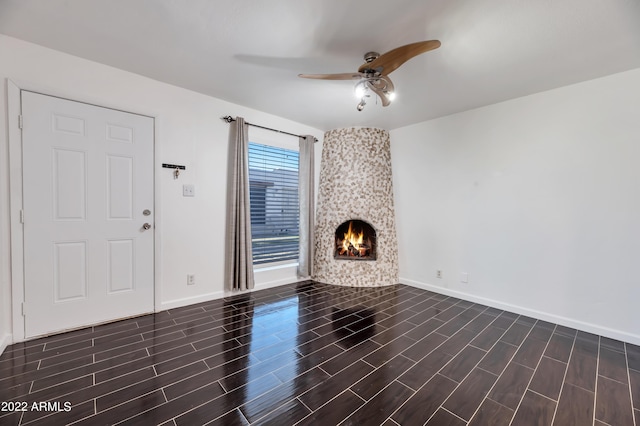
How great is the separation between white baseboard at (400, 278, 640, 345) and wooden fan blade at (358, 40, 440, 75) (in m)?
2.98

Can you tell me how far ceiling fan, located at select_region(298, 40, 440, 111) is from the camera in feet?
5.96

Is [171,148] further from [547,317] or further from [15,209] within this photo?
[547,317]

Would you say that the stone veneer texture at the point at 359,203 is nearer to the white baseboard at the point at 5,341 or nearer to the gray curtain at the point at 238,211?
the gray curtain at the point at 238,211

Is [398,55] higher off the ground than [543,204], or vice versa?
[398,55]

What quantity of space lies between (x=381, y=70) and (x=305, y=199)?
7.89 ft

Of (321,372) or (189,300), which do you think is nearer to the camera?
(321,372)

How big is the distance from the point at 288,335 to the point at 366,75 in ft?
7.85

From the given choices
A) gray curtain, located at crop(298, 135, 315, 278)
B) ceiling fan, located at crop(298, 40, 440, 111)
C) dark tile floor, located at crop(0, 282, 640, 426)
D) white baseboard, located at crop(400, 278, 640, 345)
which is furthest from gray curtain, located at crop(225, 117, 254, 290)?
white baseboard, located at crop(400, 278, 640, 345)

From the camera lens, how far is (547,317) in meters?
2.88

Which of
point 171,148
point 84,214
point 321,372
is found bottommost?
point 321,372

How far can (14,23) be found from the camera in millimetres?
2002

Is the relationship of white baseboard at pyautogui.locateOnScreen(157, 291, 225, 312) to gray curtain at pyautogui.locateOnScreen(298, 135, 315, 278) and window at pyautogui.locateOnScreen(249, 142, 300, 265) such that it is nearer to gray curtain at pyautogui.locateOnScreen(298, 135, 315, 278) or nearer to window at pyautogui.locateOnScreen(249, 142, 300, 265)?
window at pyautogui.locateOnScreen(249, 142, 300, 265)

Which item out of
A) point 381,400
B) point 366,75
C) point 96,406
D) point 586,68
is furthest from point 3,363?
point 586,68

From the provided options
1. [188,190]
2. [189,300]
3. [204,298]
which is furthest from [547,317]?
[188,190]
